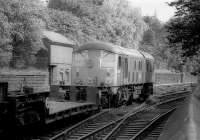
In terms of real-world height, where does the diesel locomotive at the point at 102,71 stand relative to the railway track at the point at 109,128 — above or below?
above

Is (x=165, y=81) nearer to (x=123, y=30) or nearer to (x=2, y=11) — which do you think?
(x=123, y=30)

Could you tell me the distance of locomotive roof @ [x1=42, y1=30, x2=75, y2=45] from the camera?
39784mm

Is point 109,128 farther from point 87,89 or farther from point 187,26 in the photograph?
point 187,26

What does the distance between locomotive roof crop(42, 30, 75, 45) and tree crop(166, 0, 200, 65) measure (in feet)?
78.3

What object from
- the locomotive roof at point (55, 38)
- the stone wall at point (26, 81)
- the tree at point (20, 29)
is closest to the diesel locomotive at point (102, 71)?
the stone wall at point (26, 81)

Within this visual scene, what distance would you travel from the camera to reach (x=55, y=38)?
4081 centimetres

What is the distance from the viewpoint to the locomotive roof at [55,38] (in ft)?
131

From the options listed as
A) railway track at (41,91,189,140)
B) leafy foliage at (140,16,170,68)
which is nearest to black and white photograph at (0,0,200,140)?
railway track at (41,91,189,140)

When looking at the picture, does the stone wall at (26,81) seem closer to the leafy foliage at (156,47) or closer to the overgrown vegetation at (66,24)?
the overgrown vegetation at (66,24)

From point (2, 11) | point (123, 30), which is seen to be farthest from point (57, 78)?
point (2, 11)

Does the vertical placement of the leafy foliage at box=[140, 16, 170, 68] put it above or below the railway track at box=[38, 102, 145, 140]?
above

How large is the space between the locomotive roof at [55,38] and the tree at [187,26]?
23862 mm

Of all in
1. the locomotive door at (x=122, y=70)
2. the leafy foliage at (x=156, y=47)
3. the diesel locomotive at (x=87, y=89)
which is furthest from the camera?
the leafy foliage at (x=156, y=47)

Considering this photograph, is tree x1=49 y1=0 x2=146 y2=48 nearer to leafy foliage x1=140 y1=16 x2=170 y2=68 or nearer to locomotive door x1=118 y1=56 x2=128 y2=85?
leafy foliage x1=140 y1=16 x2=170 y2=68
